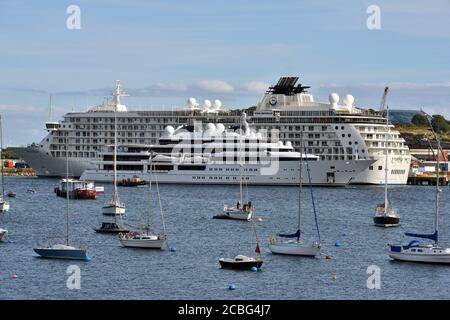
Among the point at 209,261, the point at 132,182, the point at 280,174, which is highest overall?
the point at 280,174

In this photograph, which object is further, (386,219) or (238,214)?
(238,214)

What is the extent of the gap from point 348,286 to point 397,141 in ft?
292

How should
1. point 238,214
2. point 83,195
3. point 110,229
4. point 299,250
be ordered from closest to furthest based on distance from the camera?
point 299,250 → point 110,229 → point 238,214 → point 83,195

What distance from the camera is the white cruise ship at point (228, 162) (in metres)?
123

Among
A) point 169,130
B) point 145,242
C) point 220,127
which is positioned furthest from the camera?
point 169,130

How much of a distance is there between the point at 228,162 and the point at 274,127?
1508 cm

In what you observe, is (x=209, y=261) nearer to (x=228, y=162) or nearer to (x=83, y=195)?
(x=83, y=195)

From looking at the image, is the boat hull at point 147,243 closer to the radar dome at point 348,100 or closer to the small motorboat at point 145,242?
the small motorboat at point 145,242

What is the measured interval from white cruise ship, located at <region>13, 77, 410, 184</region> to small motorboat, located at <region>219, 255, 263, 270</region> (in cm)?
7730

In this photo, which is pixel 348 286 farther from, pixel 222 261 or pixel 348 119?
pixel 348 119

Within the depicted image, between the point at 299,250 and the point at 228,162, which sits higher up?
the point at 228,162

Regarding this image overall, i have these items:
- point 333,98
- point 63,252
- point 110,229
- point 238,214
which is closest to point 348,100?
point 333,98

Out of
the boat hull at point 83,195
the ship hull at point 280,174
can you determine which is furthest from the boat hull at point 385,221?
the ship hull at point 280,174

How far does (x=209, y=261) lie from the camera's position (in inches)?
2061
